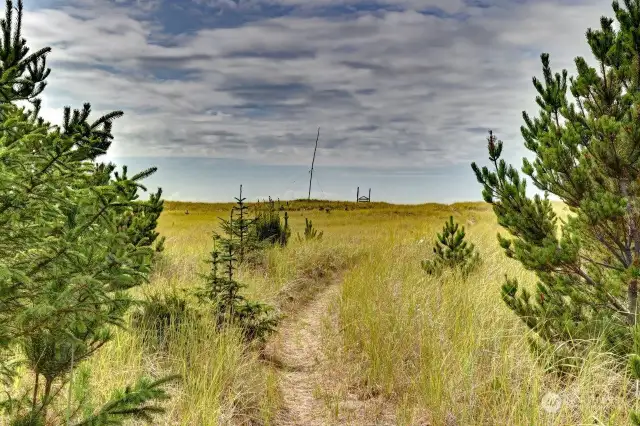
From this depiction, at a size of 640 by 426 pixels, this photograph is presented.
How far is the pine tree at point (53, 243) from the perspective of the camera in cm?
252

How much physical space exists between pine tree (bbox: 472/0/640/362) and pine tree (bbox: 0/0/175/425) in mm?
3749

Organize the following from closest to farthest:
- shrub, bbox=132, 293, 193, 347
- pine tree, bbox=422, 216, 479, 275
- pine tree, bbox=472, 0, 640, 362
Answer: pine tree, bbox=472, 0, 640, 362 < shrub, bbox=132, 293, 193, 347 < pine tree, bbox=422, 216, 479, 275

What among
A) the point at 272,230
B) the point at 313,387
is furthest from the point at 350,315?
the point at 272,230

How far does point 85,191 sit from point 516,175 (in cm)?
399

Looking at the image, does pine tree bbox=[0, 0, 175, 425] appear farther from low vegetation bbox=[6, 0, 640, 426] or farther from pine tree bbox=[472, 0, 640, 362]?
pine tree bbox=[472, 0, 640, 362]

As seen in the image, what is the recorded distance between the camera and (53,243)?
268 centimetres

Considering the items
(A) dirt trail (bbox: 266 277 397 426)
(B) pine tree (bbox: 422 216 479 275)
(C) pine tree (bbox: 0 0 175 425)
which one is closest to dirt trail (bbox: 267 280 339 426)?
(A) dirt trail (bbox: 266 277 397 426)

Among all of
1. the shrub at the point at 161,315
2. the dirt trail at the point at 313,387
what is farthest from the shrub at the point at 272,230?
the shrub at the point at 161,315

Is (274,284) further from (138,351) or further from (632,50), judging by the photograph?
(632,50)

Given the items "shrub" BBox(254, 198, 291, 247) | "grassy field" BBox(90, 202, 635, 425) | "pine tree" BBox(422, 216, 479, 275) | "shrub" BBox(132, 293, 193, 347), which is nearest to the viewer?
"grassy field" BBox(90, 202, 635, 425)

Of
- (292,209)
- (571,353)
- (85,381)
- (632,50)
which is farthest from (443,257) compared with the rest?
(292,209)

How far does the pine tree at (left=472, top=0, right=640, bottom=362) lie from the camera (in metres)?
5.11

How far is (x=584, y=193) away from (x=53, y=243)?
467cm

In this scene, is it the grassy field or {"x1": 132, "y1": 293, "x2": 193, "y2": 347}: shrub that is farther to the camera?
{"x1": 132, "y1": 293, "x2": 193, "y2": 347}: shrub
